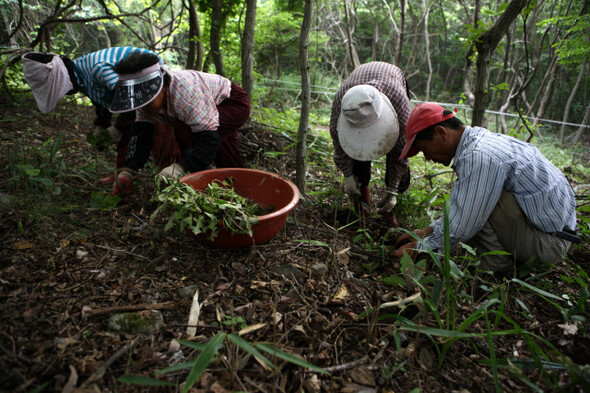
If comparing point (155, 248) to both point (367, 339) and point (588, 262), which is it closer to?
point (367, 339)

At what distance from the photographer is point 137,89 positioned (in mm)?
2131

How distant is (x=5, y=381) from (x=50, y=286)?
1.78 feet

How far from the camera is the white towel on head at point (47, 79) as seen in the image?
8.21ft

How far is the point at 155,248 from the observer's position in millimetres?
1942

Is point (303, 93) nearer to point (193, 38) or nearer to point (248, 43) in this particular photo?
point (248, 43)

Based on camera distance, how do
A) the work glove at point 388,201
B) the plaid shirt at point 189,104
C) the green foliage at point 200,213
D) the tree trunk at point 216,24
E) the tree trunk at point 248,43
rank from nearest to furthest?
the green foliage at point 200,213
the plaid shirt at point 189,104
the work glove at point 388,201
the tree trunk at point 248,43
the tree trunk at point 216,24

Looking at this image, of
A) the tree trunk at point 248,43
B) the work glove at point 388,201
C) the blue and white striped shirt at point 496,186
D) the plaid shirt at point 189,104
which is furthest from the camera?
the tree trunk at point 248,43

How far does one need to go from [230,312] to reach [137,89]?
157 cm

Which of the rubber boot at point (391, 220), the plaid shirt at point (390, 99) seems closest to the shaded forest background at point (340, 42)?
the plaid shirt at point (390, 99)

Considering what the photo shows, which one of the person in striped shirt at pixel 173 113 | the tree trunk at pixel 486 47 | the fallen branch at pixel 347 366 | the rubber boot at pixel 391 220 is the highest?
the tree trunk at pixel 486 47

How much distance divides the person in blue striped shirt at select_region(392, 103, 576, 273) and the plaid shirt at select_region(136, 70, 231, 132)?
142cm

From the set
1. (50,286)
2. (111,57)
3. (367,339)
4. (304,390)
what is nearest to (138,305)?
(50,286)

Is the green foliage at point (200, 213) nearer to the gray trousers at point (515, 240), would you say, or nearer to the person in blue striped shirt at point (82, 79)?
the person in blue striped shirt at point (82, 79)

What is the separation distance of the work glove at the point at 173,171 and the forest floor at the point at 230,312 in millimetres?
302
